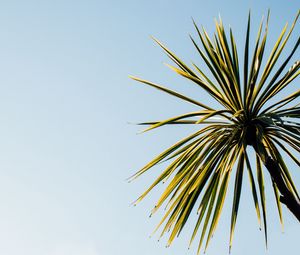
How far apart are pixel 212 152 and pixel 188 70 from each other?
3.22 feet

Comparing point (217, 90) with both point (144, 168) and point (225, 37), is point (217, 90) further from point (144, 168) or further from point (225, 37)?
point (144, 168)

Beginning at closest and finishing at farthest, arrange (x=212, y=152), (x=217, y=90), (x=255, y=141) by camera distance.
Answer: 1. (x=255, y=141)
2. (x=212, y=152)
3. (x=217, y=90)

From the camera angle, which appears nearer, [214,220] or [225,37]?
[214,220]

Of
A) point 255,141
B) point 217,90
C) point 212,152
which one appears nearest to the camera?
point 255,141

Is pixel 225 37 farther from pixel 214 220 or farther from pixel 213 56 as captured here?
pixel 214 220

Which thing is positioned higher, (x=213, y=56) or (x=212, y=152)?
(x=213, y=56)

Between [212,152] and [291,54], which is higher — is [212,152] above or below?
below

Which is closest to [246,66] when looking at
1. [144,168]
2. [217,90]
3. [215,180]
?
[217,90]

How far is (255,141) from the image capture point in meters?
3.39

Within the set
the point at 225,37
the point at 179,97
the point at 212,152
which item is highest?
the point at 225,37

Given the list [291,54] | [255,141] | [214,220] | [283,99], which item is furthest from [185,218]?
[291,54]

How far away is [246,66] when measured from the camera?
3.80 m

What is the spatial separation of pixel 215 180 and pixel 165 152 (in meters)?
0.57

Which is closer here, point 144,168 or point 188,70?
point 144,168
